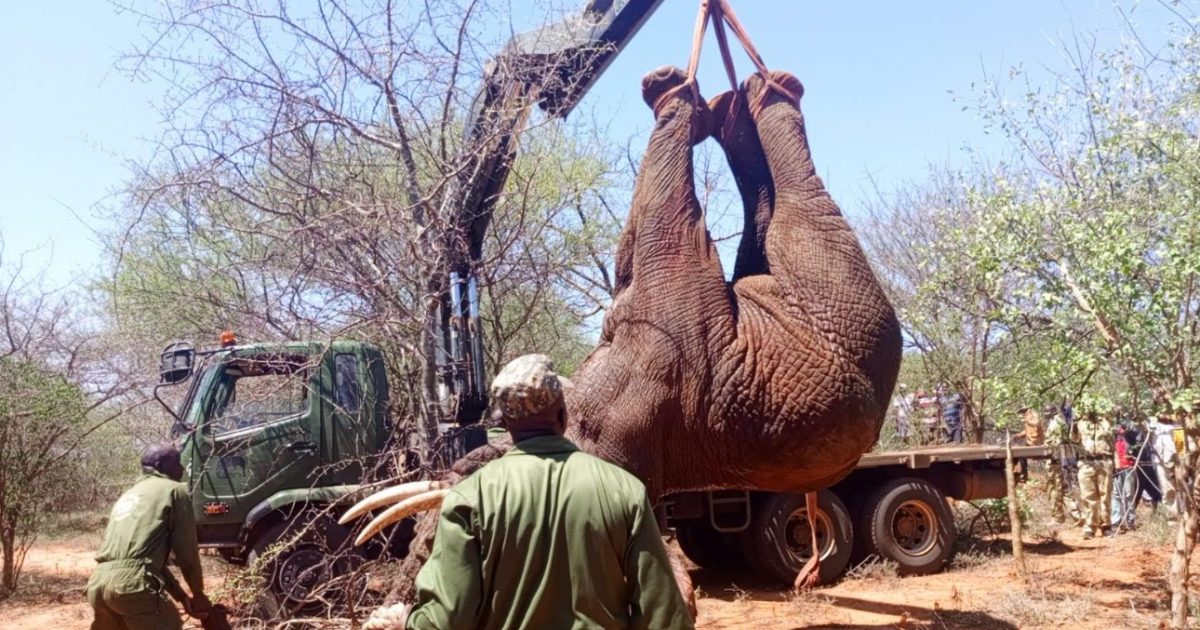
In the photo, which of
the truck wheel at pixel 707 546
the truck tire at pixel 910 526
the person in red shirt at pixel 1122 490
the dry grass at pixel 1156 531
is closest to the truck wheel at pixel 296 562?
the truck wheel at pixel 707 546

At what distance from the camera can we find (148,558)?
521 cm

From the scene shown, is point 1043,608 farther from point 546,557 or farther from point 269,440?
point 546,557

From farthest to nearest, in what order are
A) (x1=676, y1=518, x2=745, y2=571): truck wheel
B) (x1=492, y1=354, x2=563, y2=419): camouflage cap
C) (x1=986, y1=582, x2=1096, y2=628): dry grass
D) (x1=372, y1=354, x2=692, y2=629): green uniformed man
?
1. (x1=676, y1=518, x2=745, y2=571): truck wheel
2. (x1=986, y1=582, x2=1096, y2=628): dry grass
3. (x1=492, y1=354, x2=563, y2=419): camouflage cap
4. (x1=372, y1=354, x2=692, y2=629): green uniformed man

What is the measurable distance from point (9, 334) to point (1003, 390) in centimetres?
1158

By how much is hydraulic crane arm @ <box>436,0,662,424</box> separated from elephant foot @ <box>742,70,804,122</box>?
1.55 meters

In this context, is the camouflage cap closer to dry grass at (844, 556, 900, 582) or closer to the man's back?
the man's back

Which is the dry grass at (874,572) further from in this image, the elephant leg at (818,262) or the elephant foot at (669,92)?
the elephant foot at (669,92)

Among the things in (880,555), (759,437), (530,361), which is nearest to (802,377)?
(759,437)

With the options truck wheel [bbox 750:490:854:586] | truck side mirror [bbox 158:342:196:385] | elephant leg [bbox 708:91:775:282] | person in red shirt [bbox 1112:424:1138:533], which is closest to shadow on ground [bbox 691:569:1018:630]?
truck wheel [bbox 750:490:854:586]

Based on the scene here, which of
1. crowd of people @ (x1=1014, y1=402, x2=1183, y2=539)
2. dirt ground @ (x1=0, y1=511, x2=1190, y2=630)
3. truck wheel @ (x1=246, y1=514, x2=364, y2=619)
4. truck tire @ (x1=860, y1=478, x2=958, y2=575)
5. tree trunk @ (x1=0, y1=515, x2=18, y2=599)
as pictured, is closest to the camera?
truck wheel @ (x1=246, y1=514, x2=364, y2=619)

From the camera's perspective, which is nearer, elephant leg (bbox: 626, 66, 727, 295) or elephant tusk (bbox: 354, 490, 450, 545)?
elephant tusk (bbox: 354, 490, 450, 545)

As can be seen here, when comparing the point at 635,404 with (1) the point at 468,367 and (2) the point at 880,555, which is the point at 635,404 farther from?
(2) the point at 880,555

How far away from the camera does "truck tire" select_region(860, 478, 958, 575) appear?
10555 millimetres

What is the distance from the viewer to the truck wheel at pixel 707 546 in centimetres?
1074
